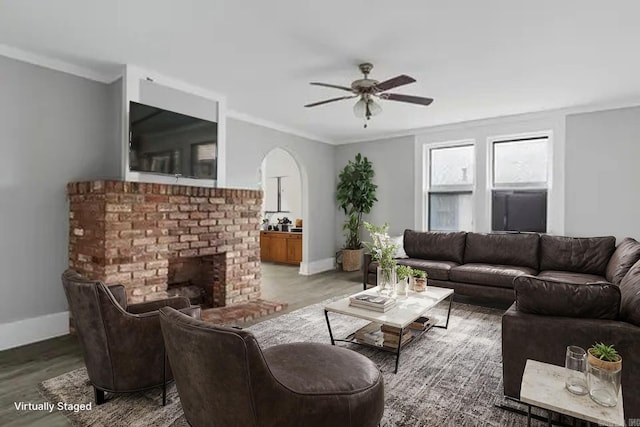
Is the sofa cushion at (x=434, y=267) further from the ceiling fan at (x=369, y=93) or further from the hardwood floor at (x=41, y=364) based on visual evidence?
the ceiling fan at (x=369, y=93)

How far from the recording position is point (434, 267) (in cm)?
491

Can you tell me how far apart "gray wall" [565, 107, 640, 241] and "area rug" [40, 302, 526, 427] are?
8.01 ft

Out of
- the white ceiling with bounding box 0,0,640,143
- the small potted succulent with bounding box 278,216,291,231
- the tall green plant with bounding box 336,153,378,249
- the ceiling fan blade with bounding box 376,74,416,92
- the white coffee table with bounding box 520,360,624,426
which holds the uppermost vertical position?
the white ceiling with bounding box 0,0,640,143

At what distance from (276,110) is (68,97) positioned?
250 centimetres

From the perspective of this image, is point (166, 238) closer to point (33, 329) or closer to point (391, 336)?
point (33, 329)

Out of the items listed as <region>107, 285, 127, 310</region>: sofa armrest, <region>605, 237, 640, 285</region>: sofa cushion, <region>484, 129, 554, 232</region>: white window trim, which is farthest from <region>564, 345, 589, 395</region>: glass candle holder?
<region>484, 129, 554, 232</region>: white window trim

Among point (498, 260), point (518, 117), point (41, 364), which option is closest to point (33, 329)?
point (41, 364)

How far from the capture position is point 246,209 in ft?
15.2

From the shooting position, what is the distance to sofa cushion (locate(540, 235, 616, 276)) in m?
4.41

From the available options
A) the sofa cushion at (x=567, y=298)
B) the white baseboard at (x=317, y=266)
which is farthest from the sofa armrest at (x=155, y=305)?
the white baseboard at (x=317, y=266)

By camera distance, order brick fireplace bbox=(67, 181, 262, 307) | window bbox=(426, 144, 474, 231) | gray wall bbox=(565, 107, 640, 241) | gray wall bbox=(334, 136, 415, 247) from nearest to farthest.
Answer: brick fireplace bbox=(67, 181, 262, 307) < gray wall bbox=(565, 107, 640, 241) < window bbox=(426, 144, 474, 231) < gray wall bbox=(334, 136, 415, 247)

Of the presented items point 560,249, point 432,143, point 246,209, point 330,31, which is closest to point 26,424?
point 246,209

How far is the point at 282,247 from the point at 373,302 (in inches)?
204

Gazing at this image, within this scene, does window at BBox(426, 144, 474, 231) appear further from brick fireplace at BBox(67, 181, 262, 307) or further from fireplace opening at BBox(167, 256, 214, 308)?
fireplace opening at BBox(167, 256, 214, 308)
